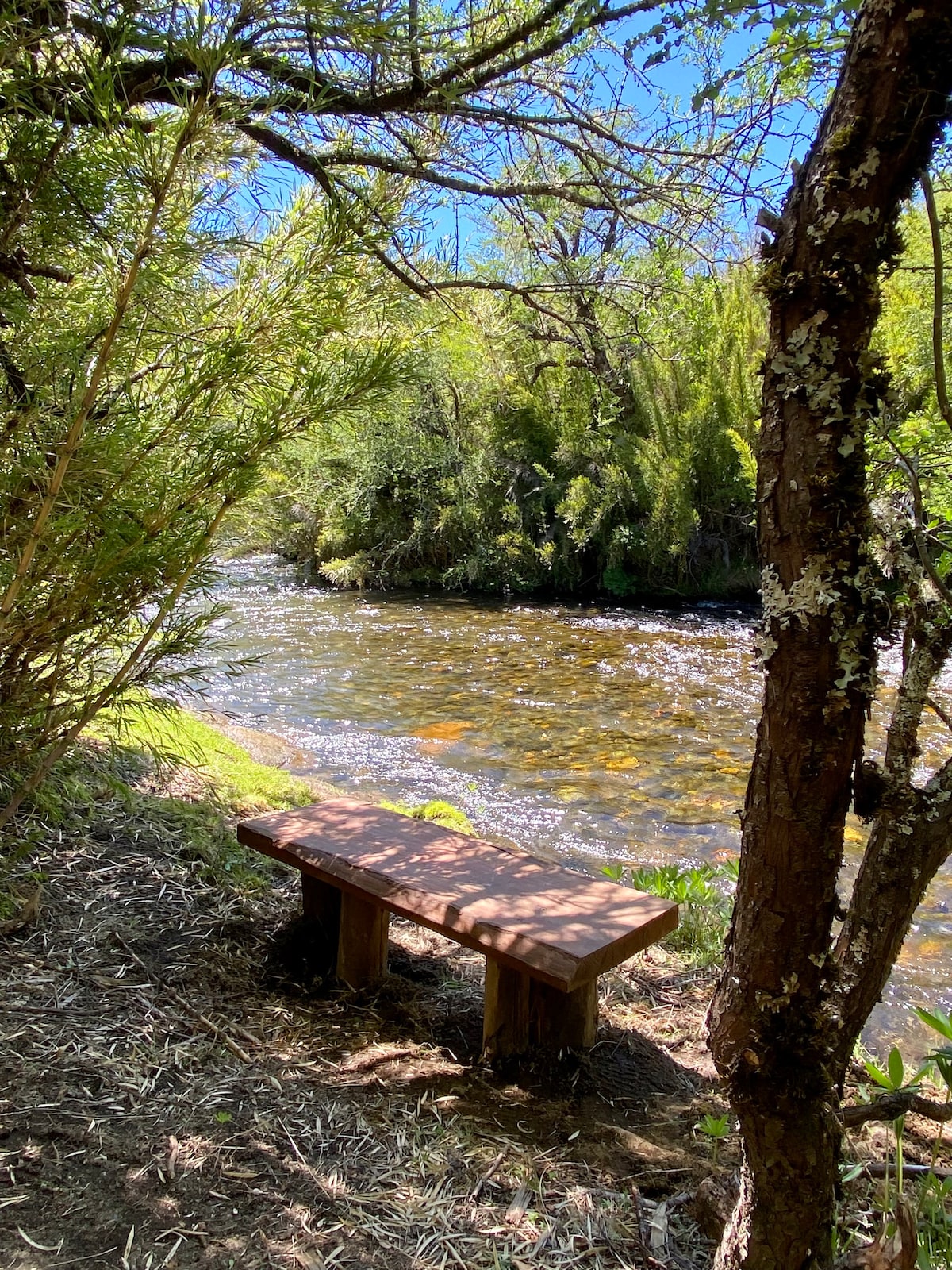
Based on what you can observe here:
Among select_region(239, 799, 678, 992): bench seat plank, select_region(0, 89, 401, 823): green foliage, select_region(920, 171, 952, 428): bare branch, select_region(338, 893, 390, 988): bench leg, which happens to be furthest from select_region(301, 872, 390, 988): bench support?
select_region(920, 171, 952, 428): bare branch

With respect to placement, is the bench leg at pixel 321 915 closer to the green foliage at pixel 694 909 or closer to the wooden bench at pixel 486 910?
the wooden bench at pixel 486 910

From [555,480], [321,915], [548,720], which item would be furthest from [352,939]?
[555,480]

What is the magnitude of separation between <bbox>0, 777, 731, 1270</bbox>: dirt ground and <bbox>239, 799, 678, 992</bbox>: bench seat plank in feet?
1.19

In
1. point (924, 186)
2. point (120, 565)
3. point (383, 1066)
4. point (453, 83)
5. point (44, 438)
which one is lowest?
point (383, 1066)

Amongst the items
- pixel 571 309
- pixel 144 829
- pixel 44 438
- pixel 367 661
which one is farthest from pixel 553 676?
pixel 44 438

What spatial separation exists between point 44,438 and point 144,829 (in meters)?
1.68

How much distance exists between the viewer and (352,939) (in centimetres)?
269

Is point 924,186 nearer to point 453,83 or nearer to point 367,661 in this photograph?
point 453,83

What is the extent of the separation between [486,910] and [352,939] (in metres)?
0.63

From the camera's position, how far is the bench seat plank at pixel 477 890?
2.10 meters

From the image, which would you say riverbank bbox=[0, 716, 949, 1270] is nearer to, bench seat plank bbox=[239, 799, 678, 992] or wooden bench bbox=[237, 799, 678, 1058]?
wooden bench bbox=[237, 799, 678, 1058]

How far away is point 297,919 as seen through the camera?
2.91 meters

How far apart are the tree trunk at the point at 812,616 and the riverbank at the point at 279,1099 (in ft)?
1.45

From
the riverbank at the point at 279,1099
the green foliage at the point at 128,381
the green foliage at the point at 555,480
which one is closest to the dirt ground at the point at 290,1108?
the riverbank at the point at 279,1099
